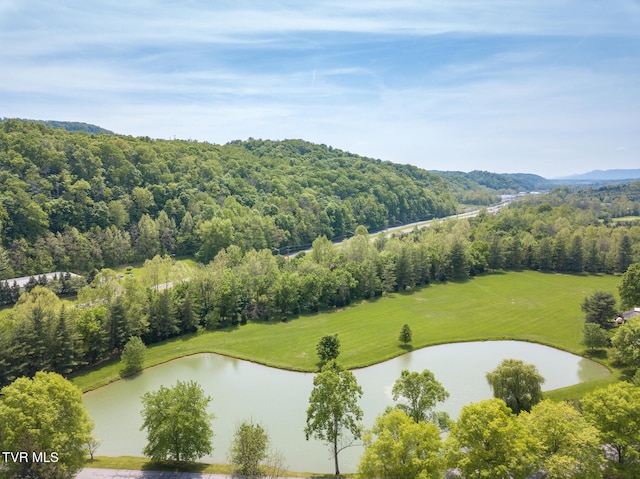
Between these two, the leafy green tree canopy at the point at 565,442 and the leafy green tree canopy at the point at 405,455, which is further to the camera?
the leafy green tree canopy at the point at 565,442

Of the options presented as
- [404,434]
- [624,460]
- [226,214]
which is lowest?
[624,460]

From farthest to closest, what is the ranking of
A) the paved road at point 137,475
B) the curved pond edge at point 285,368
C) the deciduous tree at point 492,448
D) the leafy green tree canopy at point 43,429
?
1. the curved pond edge at point 285,368
2. the paved road at point 137,475
3. the leafy green tree canopy at point 43,429
4. the deciduous tree at point 492,448

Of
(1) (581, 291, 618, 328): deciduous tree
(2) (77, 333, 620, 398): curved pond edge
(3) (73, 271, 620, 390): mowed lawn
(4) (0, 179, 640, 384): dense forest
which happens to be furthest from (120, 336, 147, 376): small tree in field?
(1) (581, 291, 618, 328): deciduous tree

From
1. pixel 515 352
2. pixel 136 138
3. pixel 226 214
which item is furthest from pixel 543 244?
pixel 136 138

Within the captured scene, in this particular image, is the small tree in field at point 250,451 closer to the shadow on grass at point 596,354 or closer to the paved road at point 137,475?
the paved road at point 137,475

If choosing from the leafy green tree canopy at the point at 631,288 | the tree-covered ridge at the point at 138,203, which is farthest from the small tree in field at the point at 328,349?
the tree-covered ridge at the point at 138,203

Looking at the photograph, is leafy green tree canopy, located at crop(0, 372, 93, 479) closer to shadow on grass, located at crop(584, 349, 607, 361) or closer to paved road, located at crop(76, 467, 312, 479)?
paved road, located at crop(76, 467, 312, 479)

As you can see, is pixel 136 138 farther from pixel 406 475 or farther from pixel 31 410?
pixel 406 475
